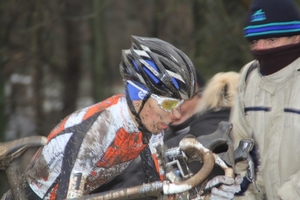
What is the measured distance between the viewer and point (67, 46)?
9.49m

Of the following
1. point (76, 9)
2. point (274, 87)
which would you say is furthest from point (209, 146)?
point (76, 9)

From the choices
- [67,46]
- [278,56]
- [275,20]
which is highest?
[275,20]

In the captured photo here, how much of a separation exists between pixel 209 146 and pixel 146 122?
373 mm

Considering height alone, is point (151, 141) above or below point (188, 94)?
below

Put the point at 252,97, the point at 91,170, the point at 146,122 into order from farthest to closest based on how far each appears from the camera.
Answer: the point at 252,97, the point at 146,122, the point at 91,170

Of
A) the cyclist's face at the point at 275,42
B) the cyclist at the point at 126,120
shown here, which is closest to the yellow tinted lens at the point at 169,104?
the cyclist at the point at 126,120

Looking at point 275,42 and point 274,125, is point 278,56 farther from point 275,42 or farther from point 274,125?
point 274,125

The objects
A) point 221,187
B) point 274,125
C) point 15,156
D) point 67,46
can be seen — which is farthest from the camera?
point 67,46

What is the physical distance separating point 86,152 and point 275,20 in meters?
1.33

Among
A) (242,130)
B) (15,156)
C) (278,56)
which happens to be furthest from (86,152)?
(278,56)

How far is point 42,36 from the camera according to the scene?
760cm

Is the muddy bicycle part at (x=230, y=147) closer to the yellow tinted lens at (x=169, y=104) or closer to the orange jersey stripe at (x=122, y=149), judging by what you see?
the yellow tinted lens at (x=169, y=104)

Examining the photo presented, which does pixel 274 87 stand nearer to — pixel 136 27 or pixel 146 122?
pixel 146 122

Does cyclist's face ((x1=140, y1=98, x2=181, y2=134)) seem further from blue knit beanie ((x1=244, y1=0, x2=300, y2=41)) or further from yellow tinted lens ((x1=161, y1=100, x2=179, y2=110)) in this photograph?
blue knit beanie ((x1=244, y1=0, x2=300, y2=41))
